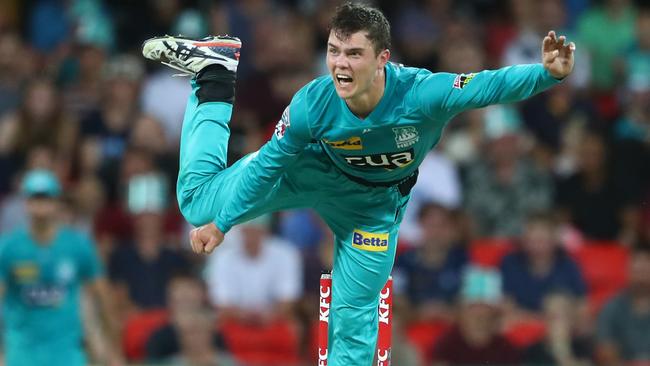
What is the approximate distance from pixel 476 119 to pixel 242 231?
2.74 metres

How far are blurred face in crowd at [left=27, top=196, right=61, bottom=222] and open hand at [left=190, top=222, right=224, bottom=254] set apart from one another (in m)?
3.06

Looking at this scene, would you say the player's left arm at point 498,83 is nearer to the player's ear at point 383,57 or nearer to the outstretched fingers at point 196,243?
the player's ear at point 383,57

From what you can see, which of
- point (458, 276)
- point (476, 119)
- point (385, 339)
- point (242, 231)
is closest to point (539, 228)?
point (458, 276)

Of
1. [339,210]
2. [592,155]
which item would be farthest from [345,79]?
[592,155]

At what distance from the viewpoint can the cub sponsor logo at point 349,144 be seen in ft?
22.1

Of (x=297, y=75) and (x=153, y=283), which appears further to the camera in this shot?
(x=297, y=75)

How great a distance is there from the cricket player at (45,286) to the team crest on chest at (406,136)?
12.0 feet

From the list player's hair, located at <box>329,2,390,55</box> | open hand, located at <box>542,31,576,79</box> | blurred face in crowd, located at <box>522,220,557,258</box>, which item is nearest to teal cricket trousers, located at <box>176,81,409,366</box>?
player's hair, located at <box>329,2,390,55</box>

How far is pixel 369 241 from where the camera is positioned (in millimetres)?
7141

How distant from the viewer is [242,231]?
11.2m

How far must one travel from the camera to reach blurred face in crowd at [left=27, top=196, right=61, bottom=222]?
9.58 metres

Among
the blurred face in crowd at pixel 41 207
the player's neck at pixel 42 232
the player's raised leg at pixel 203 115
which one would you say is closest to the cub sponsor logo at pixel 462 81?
the player's raised leg at pixel 203 115

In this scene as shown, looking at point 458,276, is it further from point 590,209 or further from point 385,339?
point 385,339

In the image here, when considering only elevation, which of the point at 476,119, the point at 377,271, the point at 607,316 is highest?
the point at 476,119
